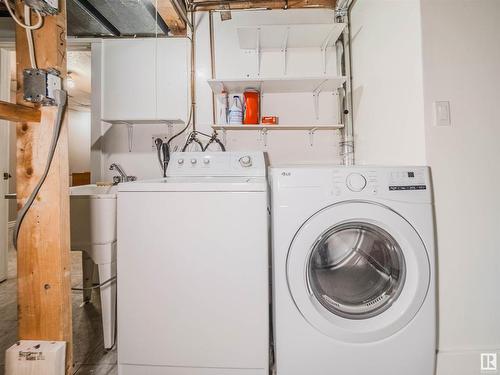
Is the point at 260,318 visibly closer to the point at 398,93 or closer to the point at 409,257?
the point at 409,257

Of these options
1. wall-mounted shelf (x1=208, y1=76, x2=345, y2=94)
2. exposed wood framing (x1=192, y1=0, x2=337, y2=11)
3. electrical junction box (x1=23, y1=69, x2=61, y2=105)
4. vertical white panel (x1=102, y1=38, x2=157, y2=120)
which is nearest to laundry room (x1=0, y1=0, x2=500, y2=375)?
electrical junction box (x1=23, y1=69, x2=61, y2=105)

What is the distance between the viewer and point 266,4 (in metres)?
2.07

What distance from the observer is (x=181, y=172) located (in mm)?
1688

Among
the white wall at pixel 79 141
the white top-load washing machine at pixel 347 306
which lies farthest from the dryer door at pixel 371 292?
the white wall at pixel 79 141

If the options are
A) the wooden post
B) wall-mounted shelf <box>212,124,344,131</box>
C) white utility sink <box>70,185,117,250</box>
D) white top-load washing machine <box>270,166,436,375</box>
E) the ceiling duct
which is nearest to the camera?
the wooden post

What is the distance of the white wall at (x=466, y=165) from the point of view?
3.81 feet

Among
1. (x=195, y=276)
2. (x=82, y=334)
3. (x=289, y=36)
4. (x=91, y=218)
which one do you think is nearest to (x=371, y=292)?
(x=195, y=276)

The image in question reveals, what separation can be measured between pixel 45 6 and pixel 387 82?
63.0 inches

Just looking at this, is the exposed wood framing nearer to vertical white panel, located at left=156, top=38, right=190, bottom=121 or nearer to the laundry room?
vertical white panel, located at left=156, top=38, right=190, bottom=121

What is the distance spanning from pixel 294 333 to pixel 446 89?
1284 millimetres

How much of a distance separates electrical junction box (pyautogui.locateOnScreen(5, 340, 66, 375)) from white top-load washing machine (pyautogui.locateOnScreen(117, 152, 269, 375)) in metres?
0.23

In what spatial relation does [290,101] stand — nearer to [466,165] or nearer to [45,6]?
[466,165]

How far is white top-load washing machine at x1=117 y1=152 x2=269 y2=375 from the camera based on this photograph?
107 cm

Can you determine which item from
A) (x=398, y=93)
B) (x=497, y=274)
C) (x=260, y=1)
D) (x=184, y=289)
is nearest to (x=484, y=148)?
(x=398, y=93)
